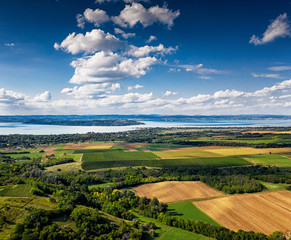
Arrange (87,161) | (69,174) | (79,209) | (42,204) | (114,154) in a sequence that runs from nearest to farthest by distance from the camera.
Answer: (79,209) → (42,204) → (69,174) → (87,161) → (114,154)

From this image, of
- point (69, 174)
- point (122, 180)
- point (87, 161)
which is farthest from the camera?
point (87, 161)

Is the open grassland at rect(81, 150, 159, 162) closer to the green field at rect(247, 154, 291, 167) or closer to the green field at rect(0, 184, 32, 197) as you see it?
the green field at rect(0, 184, 32, 197)

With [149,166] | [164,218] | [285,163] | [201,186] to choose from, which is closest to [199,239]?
[164,218]

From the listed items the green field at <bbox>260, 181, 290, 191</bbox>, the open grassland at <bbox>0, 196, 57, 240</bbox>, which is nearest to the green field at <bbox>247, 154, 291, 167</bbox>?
the green field at <bbox>260, 181, 290, 191</bbox>

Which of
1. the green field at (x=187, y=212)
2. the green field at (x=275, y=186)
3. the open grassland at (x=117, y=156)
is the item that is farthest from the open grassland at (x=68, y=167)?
the green field at (x=275, y=186)

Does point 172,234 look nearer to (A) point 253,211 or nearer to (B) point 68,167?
(A) point 253,211

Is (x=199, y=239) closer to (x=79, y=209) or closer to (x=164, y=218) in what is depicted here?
(x=164, y=218)
